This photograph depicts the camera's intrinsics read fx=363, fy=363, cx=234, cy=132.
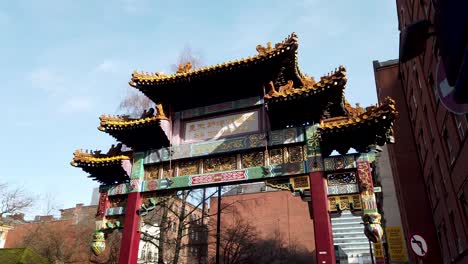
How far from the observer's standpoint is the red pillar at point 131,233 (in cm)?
995

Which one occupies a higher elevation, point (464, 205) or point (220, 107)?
point (220, 107)

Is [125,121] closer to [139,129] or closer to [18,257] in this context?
[139,129]

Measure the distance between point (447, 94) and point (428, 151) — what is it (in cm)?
1829

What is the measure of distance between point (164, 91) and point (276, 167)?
4.37 metres

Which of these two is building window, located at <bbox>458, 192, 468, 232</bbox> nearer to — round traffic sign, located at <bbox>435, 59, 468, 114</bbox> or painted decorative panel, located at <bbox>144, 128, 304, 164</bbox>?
painted decorative panel, located at <bbox>144, 128, 304, 164</bbox>

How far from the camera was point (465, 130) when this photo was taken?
13211 millimetres

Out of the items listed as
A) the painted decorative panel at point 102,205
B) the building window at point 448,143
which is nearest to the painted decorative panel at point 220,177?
the painted decorative panel at point 102,205

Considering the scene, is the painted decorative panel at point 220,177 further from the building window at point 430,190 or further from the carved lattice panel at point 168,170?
the building window at point 430,190

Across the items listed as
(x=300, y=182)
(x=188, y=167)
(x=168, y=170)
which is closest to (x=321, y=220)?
(x=300, y=182)

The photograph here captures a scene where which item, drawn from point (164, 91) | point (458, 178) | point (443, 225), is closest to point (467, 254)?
point (458, 178)

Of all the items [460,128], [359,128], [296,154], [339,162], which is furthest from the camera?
[460,128]

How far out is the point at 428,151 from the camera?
20312mm

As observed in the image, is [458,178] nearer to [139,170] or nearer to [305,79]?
[305,79]

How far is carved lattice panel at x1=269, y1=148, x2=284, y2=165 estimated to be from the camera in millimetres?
9836
